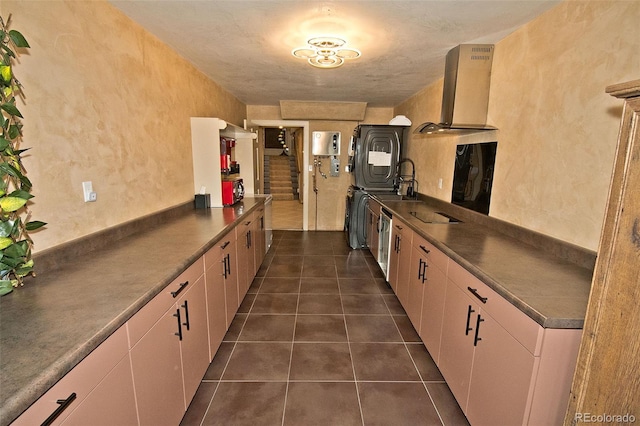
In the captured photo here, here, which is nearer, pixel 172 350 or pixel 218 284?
pixel 172 350

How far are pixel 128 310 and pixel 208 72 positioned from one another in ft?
9.73

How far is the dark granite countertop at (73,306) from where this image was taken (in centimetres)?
73

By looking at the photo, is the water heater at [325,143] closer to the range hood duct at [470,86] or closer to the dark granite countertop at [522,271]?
the range hood duct at [470,86]

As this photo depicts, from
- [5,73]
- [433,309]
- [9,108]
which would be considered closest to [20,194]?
[9,108]

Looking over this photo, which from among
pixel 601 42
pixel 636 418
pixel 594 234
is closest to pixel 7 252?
pixel 636 418

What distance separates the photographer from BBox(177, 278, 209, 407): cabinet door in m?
1.54

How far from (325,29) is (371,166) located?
267cm

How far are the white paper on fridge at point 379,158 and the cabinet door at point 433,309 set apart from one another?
280cm

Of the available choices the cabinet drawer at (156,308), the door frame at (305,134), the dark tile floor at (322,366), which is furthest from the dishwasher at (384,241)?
the door frame at (305,134)

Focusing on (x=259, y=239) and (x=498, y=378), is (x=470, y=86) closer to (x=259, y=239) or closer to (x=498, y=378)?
(x=498, y=378)

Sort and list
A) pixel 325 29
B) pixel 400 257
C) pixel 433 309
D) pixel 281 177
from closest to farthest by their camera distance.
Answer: pixel 433 309 < pixel 325 29 < pixel 400 257 < pixel 281 177

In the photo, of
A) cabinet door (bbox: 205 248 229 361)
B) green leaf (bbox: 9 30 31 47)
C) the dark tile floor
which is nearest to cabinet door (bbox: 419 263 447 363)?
the dark tile floor

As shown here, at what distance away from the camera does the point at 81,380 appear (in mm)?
855

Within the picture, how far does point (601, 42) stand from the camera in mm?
1501
